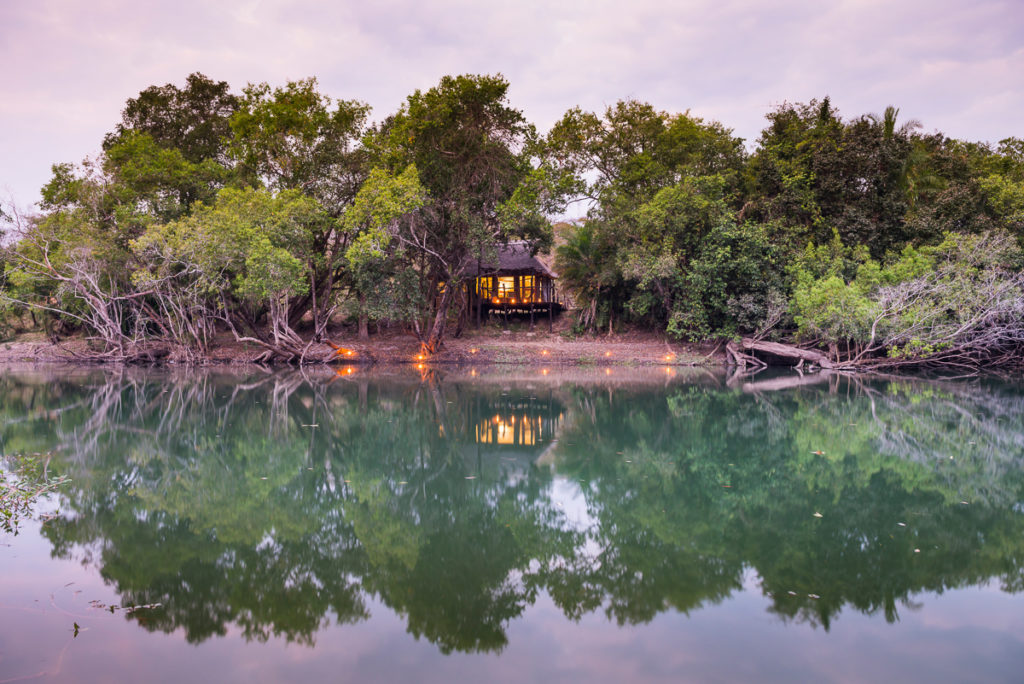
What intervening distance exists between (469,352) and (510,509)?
20444 millimetres

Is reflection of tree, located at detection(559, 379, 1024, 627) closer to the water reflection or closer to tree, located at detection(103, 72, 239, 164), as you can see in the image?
the water reflection

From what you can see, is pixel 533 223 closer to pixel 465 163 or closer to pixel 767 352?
pixel 465 163

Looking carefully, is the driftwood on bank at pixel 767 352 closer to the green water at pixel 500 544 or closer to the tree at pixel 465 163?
the tree at pixel 465 163

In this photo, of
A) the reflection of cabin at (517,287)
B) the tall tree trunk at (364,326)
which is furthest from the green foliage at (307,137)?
the reflection of cabin at (517,287)

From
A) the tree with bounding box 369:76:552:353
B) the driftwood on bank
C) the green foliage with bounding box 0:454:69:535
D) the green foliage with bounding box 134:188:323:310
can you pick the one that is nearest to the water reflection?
the green foliage with bounding box 0:454:69:535

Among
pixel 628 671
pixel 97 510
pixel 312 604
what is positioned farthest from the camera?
pixel 97 510

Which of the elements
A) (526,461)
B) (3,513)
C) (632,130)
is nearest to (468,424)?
(526,461)

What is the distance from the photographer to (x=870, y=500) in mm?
6973

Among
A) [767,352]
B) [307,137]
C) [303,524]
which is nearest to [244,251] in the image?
[307,137]

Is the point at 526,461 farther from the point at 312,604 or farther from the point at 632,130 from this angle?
the point at 632,130

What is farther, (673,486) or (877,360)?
(877,360)

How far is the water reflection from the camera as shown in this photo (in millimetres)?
4598

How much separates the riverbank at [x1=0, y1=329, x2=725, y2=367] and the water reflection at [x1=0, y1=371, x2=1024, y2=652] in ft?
40.5

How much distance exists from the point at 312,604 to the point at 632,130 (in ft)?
101
